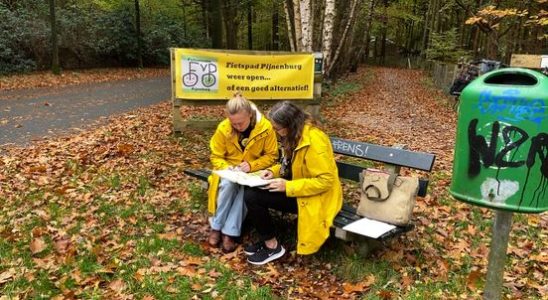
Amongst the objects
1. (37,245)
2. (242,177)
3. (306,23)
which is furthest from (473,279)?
(306,23)

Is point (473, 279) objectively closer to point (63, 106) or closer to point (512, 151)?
point (512, 151)

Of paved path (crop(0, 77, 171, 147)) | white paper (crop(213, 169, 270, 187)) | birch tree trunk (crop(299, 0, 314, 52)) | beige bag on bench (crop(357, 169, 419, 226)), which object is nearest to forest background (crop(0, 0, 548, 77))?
birch tree trunk (crop(299, 0, 314, 52))

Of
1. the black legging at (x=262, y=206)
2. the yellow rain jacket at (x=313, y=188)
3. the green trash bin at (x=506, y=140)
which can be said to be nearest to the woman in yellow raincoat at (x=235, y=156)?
the black legging at (x=262, y=206)

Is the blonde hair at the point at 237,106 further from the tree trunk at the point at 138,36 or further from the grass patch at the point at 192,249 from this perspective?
the tree trunk at the point at 138,36

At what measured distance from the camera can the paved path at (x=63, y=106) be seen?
9.12 metres

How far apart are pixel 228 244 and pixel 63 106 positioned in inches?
386

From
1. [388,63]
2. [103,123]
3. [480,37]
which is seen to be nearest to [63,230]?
[103,123]

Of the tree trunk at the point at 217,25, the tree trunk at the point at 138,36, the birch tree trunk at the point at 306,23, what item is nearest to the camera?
the birch tree trunk at the point at 306,23

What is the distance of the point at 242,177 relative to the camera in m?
4.08

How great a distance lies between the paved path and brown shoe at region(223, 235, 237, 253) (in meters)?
5.14

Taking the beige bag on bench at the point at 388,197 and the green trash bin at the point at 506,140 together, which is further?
the beige bag on bench at the point at 388,197

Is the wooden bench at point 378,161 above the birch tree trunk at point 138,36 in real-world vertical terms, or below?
below

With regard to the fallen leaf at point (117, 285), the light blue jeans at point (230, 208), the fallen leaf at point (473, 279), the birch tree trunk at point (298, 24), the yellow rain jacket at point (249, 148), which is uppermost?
the birch tree trunk at point (298, 24)

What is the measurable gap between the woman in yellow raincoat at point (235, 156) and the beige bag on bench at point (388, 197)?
103 cm
